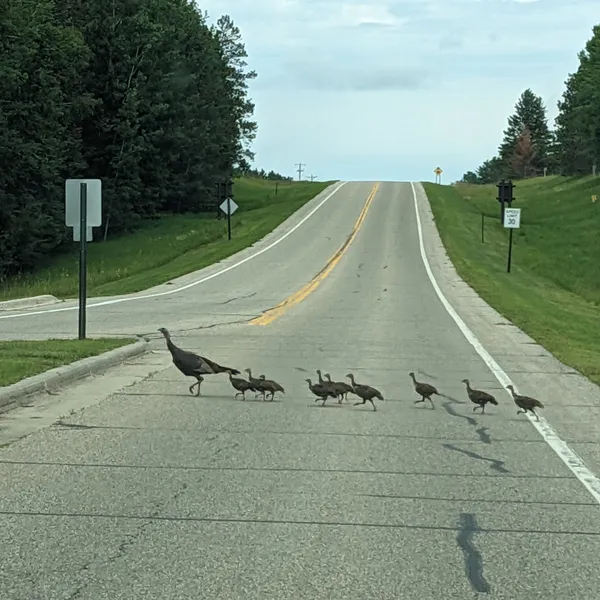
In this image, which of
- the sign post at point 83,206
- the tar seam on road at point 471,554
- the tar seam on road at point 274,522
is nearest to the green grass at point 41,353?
the sign post at point 83,206

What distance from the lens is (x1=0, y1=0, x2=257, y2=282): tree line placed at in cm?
5025

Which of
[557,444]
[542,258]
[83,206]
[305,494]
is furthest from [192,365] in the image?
[542,258]

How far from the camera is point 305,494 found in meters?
7.59

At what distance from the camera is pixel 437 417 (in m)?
11.1

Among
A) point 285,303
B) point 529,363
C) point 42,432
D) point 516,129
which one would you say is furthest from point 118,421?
point 516,129

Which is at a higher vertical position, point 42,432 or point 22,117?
point 22,117

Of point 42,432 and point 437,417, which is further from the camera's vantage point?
point 437,417

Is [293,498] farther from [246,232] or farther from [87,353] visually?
[246,232]

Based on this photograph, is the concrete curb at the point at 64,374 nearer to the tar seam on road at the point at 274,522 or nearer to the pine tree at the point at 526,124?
the tar seam on road at the point at 274,522

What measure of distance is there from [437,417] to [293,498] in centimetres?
400

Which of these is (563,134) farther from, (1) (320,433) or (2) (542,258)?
(1) (320,433)

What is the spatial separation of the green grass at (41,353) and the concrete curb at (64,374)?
0.15 metres

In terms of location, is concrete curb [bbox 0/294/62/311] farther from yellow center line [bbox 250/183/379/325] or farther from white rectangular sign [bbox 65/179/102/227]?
white rectangular sign [bbox 65/179/102/227]

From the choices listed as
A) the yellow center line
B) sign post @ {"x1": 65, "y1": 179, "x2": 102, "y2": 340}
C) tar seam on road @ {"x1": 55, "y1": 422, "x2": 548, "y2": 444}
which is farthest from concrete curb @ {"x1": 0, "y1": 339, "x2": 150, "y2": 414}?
the yellow center line
